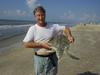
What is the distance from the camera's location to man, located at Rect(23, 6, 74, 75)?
545 cm

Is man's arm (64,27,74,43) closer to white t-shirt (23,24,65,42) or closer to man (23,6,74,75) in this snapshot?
man (23,6,74,75)

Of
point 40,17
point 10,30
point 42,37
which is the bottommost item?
point 10,30

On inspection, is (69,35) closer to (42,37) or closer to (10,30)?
(42,37)

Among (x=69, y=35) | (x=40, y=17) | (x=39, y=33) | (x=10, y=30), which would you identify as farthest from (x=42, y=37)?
(x=10, y=30)

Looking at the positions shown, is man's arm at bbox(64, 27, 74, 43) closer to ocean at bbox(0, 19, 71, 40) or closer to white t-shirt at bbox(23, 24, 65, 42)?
white t-shirt at bbox(23, 24, 65, 42)

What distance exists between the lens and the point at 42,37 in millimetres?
5500

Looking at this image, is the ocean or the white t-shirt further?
the ocean

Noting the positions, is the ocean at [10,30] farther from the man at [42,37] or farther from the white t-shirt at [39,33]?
the white t-shirt at [39,33]

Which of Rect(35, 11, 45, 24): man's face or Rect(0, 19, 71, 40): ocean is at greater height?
Rect(35, 11, 45, 24): man's face

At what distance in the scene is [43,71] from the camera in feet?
19.0

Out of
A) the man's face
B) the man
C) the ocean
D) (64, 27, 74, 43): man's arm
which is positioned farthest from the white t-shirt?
the ocean

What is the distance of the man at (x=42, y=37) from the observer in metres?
5.45

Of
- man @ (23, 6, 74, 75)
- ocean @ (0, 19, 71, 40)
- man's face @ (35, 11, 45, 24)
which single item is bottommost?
ocean @ (0, 19, 71, 40)

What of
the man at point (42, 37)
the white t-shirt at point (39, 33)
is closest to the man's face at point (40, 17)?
the man at point (42, 37)
